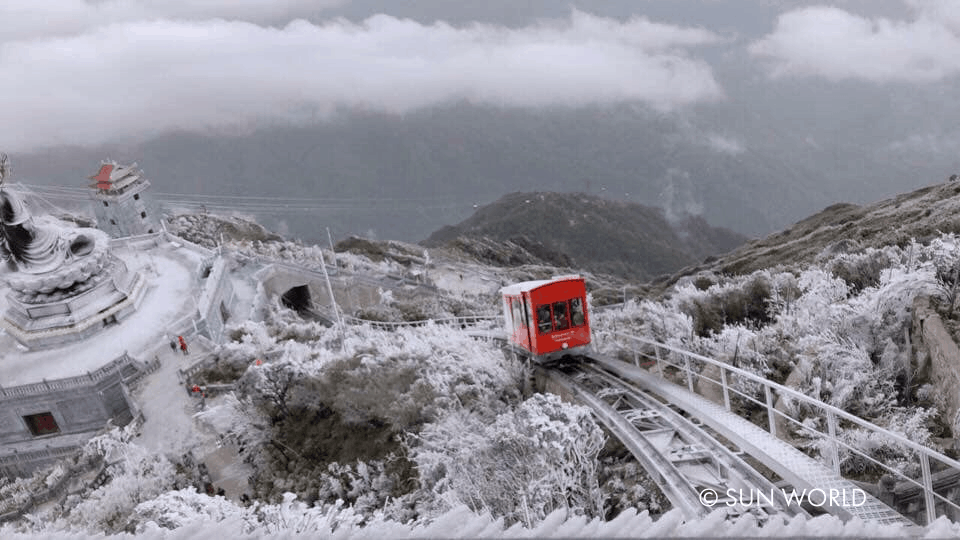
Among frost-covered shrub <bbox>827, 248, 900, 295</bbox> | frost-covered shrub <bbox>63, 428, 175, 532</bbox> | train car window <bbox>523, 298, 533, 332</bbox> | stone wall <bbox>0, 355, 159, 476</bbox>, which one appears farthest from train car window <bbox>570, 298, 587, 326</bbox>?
stone wall <bbox>0, 355, 159, 476</bbox>

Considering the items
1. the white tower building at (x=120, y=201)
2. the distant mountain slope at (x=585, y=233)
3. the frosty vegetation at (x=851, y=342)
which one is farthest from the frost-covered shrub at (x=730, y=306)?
the distant mountain slope at (x=585, y=233)

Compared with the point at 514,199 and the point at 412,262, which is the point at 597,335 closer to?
the point at 412,262

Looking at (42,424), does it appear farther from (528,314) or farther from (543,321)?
(543,321)

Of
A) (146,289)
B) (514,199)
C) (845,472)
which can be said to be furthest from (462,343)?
(514,199)

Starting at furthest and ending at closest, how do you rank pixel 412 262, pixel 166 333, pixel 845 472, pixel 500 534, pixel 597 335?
1. pixel 412 262
2. pixel 166 333
3. pixel 597 335
4. pixel 845 472
5. pixel 500 534

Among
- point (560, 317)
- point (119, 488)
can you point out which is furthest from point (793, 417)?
point (119, 488)

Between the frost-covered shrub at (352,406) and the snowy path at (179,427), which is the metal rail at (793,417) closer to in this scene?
the frost-covered shrub at (352,406)
